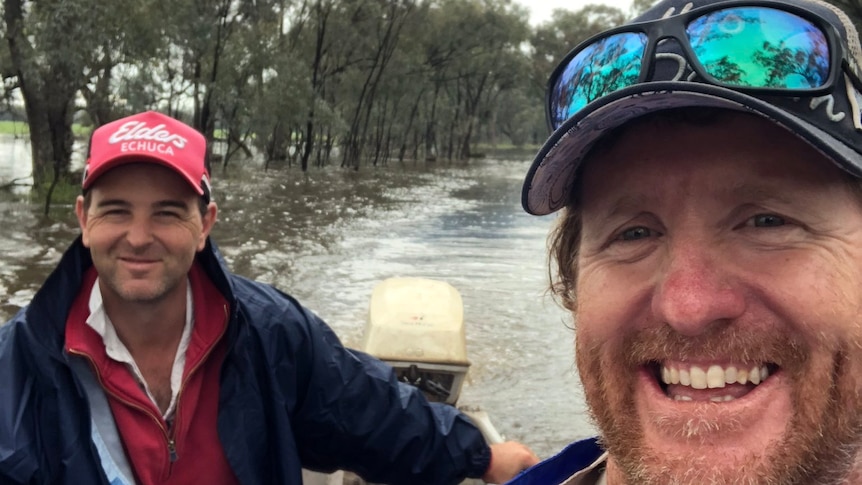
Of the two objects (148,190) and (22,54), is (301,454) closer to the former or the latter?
(148,190)

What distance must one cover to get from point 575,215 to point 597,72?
0.36m

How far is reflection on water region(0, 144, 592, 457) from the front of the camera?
6.00 metres

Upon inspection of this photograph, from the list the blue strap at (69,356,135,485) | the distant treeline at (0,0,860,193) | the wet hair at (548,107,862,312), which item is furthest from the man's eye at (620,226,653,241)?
the blue strap at (69,356,135,485)

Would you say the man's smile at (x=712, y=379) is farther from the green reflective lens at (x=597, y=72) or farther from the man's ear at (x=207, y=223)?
the man's ear at (x=207, y=223)

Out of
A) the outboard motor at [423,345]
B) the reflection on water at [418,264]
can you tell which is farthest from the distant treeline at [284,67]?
the reflection on water at [418,264]

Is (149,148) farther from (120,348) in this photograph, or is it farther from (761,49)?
(761,49)

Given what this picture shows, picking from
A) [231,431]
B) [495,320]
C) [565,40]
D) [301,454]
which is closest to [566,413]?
[495,320]

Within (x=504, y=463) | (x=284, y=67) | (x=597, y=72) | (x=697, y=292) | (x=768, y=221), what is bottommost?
(x=504, y=463)

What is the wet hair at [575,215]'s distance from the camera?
1151mm

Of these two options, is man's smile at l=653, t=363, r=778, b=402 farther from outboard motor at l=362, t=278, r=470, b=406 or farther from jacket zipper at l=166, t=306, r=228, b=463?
outboard motor at l=362, t=278, r=470, b=406

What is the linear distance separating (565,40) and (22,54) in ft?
154

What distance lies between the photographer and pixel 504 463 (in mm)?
2641

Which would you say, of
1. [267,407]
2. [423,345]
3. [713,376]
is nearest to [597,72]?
[713,376]

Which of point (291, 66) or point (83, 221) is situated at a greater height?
point (291, 66)
